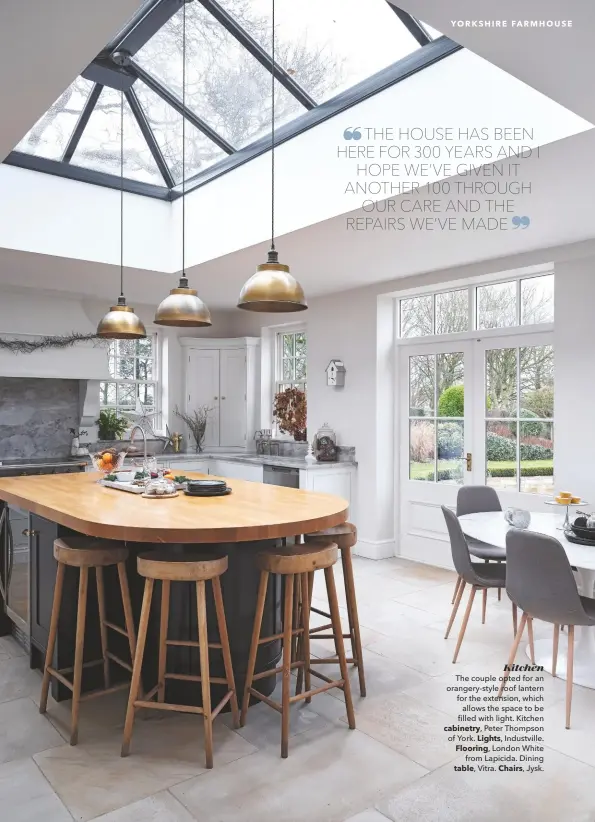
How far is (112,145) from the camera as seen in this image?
15.1ft

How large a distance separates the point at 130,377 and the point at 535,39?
5.97 meters

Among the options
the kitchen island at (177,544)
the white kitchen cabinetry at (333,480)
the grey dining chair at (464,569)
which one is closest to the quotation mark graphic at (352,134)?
the kitchen island at (177,544)

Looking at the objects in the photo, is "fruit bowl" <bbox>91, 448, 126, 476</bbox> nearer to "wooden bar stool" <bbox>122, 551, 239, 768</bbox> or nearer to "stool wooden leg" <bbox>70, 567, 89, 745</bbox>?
"stool wooden leg" <bbox>70, 567, 89, 745</bbox>

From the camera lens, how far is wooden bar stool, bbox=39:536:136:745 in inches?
109

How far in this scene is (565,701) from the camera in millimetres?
3008

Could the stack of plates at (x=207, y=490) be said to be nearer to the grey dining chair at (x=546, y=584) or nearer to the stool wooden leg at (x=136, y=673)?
the stool wooden leg at (x=136, y=673)

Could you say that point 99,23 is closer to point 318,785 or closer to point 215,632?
point 215,632

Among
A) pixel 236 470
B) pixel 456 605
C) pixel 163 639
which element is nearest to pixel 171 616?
pixel 163 639

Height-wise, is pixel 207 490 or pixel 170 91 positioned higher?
pixel 170 91

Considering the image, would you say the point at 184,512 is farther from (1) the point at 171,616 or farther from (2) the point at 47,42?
(2) the point at 47,42

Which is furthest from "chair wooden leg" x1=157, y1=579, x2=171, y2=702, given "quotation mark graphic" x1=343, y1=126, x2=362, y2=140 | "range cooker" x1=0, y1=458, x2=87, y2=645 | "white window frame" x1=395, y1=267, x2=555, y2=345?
"white window frame" x1=395, y1=267, x2=555, y2=345

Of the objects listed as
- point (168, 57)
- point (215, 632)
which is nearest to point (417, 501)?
point (215, 632)

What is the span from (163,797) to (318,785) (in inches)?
22.1

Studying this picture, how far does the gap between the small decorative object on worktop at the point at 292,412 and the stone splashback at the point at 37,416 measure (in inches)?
86.4
